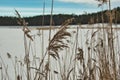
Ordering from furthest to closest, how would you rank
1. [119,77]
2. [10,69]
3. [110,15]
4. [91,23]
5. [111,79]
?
[10,69]
[91,23]
[119,77]
[111,79]
[110,15]

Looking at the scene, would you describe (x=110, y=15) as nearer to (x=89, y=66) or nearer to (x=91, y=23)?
(x=89, y=66)

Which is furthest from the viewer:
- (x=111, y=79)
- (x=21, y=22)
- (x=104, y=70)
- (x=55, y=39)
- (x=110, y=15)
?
(x=104, y=70)

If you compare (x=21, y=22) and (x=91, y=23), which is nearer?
(x=21, y=22)

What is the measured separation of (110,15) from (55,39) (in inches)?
16.3

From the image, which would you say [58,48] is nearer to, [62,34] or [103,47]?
[62,34]

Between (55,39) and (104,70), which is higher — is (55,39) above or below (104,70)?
above

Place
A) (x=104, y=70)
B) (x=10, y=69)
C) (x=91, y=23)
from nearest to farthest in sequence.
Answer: (x=104, y=70), (x=91, y=23), (x=10, y=69)

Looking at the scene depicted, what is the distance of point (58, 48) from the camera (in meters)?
1.56

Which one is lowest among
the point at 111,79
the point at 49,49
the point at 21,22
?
the point at 111,79

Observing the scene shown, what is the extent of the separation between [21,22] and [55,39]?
0.73 ft

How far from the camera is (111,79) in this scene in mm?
1968

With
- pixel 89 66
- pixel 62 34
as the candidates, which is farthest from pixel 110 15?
pixel 89 66

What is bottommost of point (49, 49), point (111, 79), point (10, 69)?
point (10, 69)

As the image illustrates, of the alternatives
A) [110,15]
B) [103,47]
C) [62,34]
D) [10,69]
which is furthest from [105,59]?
[10,69]
